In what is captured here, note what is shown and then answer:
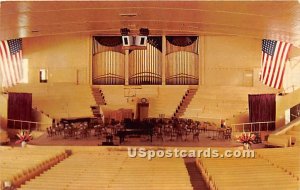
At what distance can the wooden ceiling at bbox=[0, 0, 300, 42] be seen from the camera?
285 inches

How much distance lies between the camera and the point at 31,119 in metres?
14.7

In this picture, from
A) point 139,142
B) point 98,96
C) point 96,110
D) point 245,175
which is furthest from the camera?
point 98,96

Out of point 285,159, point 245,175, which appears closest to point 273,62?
point 285,159

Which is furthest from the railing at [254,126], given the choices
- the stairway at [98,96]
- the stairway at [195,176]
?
the stairway at [98,96]

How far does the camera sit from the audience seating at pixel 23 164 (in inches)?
259

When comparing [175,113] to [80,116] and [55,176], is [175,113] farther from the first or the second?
[55,176]

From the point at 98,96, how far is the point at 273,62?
22.5 feet

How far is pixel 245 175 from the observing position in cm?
654

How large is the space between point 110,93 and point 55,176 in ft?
34.8

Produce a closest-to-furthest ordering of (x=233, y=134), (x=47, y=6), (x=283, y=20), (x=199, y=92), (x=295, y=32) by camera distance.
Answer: (x=47, y=6)
(x=283, y=20)
(x=295, y=32)
(x=233, y=134)
(x=199, y=92)

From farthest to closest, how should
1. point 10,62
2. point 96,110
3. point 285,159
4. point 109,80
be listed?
point 109,80, point 10,62, point 96,110, point 285,159

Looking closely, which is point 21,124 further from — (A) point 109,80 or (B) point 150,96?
(B) point 150,96

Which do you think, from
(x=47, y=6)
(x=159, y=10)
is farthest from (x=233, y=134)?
(x=47, y=6)

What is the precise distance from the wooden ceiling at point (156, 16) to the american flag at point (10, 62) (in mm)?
3968
